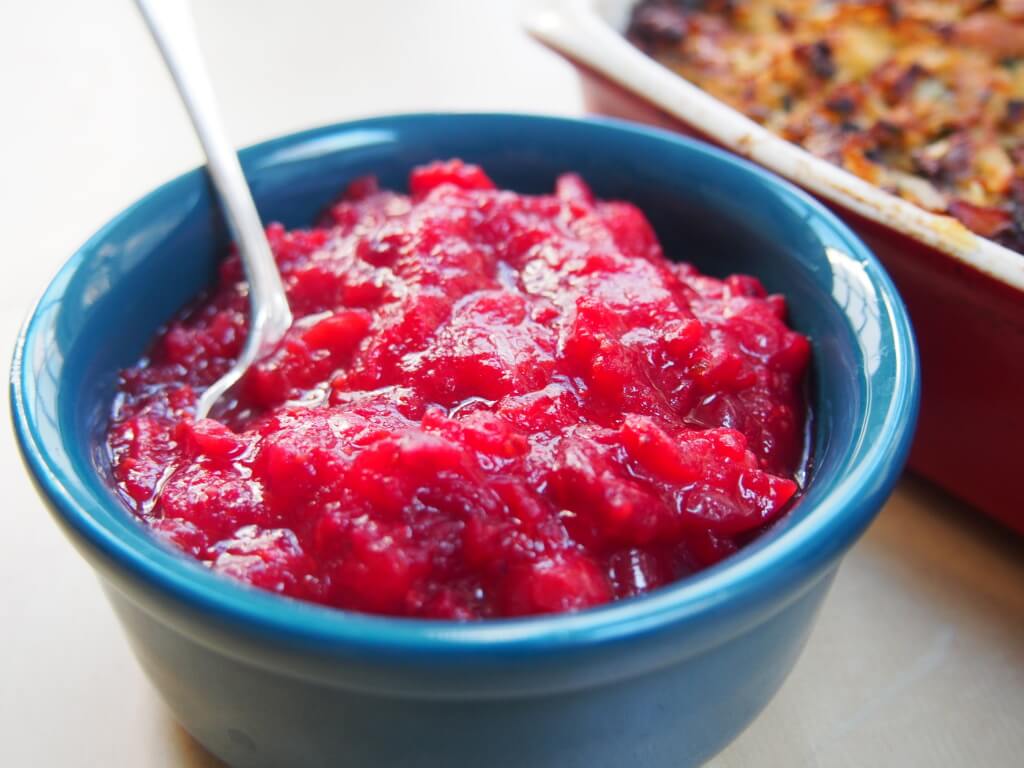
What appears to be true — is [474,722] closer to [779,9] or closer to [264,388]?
[264,388]

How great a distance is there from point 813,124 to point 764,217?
43 cm

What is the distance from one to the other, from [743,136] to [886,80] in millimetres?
399

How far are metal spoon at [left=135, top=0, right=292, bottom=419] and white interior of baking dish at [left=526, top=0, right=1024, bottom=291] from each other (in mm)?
643

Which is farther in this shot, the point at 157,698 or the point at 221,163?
the point at 221,163

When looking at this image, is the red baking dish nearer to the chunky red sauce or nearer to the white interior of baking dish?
the white interior of baking dish

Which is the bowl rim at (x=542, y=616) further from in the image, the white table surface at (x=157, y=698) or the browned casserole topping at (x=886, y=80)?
the browned casserole topping at (x=886, y=80)

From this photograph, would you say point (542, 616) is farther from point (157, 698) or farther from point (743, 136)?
point (743, 136)

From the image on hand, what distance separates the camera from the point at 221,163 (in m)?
1.34

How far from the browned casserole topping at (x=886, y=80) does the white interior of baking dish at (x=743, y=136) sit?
0.15 metres

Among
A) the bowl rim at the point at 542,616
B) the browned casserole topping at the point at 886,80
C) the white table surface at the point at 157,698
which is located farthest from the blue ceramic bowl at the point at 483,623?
the browned casserole topping at the point at 886,80

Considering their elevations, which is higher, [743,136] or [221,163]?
[221,163]

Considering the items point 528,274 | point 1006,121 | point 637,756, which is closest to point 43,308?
point 528,274

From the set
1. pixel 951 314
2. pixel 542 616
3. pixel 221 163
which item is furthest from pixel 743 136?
pixel 542 616

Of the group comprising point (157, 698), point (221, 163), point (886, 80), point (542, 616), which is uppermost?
point (221, 163)
